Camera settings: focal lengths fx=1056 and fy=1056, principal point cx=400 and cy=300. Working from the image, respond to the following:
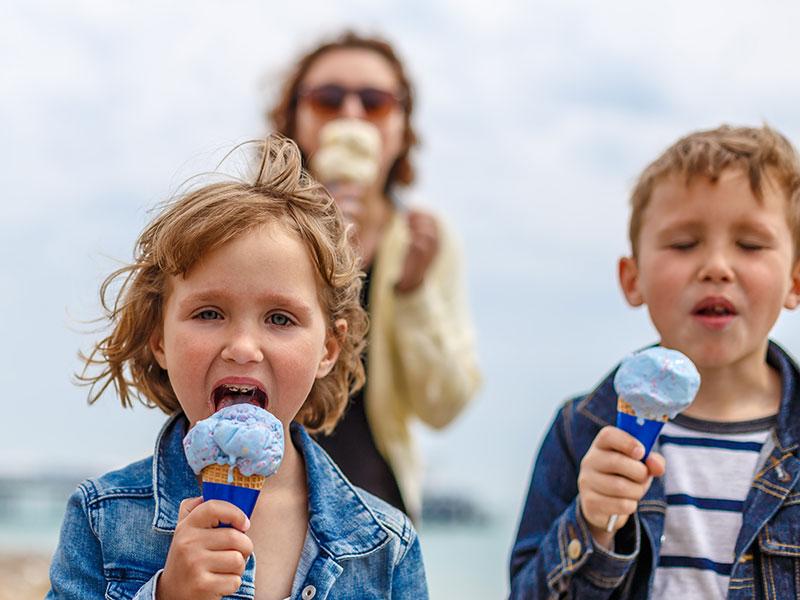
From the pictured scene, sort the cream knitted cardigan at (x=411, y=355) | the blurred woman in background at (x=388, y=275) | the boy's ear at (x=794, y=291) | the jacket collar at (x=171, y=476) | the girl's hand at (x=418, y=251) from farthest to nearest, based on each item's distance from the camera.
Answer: the girl's hand at (x=418, y=251)
the cream knitted cardigan at (x=411, y=355)
the blurred woman in background at (x=388, y=275)
the boy's ear at (x=794, y=291)
the jacket collar at (x=171, y=476)

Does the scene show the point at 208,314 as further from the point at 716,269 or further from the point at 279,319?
the point at 716,269

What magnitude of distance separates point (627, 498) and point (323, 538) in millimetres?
688

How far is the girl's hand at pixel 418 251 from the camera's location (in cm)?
443

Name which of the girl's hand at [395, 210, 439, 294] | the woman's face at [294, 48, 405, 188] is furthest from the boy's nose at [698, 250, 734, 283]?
the woman's face at [294, 48, 405, 188]

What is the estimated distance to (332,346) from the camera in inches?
100

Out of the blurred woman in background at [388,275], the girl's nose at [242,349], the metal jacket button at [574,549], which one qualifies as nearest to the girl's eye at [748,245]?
the metal jacket button at [574,549]

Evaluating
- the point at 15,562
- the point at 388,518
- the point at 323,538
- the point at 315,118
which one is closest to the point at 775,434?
the point at 388,518

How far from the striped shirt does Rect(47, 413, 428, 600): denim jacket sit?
643 mm

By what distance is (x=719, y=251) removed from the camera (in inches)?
106

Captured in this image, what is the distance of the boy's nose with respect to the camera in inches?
104

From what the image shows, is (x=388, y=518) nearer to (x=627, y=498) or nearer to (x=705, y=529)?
(x=627, y=498)

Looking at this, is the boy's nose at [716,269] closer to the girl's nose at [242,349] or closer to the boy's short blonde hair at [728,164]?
the boy's short blonde hair at [728,164]

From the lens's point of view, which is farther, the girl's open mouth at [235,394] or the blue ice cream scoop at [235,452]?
the girl's open mouth at [235,394]

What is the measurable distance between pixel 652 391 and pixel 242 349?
915 millimetres
